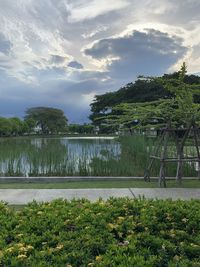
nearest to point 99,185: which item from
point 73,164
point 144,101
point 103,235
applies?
point 73,164

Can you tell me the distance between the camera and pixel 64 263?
2.77 metres

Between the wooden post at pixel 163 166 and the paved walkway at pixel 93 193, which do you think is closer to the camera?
the paved walkway at pixel 93 193

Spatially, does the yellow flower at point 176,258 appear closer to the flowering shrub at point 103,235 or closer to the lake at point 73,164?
the flowering shrub at point 103,235

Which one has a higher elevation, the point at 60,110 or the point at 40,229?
the point at 60,110

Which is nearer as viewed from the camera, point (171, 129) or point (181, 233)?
point (181, 233)

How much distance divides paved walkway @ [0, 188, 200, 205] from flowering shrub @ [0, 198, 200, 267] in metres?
1.80

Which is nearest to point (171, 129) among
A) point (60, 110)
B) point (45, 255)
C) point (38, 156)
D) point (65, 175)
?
point (65, 175)

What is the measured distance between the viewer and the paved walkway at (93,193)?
626cm

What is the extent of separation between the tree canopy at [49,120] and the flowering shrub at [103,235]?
226ft

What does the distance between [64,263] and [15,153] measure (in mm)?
7362

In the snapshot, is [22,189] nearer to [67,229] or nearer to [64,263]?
[67,229]

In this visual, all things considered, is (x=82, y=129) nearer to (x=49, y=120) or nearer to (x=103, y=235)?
(x=49, y=120)

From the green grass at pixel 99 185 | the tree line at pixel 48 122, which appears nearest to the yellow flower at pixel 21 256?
the green grass at pixel 99 185

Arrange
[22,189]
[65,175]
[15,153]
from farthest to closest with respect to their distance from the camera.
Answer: [15,153] → [65,175] → [22,189]
